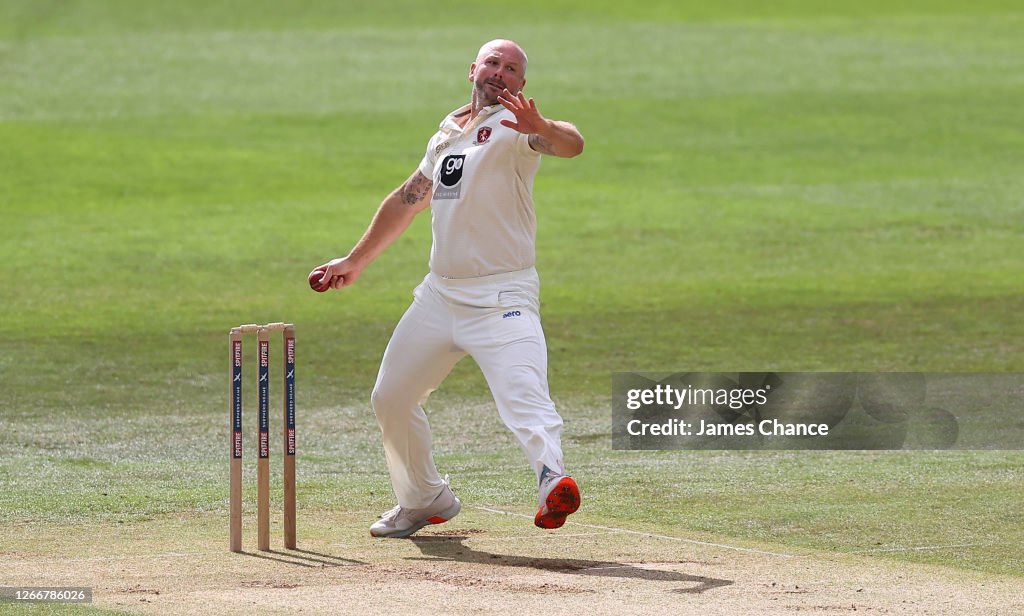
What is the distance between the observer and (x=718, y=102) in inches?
1229

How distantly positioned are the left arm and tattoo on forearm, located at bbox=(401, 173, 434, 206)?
30.6 inches

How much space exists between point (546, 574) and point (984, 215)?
17.0 meters

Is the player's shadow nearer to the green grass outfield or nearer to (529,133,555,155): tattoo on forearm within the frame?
the green grass outfield

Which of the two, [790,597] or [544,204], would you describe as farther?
[544,204]

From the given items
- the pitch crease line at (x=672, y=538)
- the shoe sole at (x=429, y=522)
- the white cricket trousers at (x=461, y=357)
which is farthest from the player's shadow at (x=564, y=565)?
the pitch crease line at (x=672, y=538)

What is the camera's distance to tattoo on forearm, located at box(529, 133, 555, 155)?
743 cm

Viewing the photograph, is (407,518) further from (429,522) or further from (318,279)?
(318,279)

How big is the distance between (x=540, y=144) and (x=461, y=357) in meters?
0.98

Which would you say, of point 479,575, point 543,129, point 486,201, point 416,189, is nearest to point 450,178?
point 486,201

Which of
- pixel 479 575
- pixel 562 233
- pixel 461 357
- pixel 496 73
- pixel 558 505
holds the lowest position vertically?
pixel 479 575

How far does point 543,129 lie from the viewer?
7.38 metres

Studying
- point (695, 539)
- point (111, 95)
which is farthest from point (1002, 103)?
point (695, 539)

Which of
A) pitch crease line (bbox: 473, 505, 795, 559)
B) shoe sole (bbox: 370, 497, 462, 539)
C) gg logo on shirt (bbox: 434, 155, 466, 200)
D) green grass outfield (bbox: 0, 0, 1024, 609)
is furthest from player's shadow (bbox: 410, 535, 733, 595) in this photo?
gg logo on shirt (bbox: 434, 155, 466, 200)

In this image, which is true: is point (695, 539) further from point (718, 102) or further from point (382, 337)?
point (718, 102)
